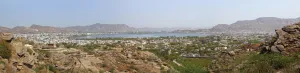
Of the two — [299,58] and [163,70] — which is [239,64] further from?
[163,70]

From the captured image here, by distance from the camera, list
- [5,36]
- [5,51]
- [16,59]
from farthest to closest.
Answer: [5,36] < [16,59] < [5,51]

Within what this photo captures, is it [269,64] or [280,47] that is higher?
[280,47]

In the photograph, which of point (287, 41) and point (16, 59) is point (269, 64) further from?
point (16, 59)

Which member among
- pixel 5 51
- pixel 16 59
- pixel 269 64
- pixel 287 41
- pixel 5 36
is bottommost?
pixel 269 64

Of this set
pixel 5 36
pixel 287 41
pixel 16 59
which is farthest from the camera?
pixel 287 41

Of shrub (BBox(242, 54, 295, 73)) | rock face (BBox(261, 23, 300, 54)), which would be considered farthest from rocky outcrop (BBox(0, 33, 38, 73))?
rock face (BBox(261, 23, 300, 54))

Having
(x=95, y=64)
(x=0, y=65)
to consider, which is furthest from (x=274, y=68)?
(x=0, y=65)

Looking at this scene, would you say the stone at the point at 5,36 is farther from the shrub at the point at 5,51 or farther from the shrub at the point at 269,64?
the shrub at the point at 269,64

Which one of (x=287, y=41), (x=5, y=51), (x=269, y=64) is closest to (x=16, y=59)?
(x=5, y=51)

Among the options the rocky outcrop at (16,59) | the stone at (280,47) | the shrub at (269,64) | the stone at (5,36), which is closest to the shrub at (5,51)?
the rocky outcrop at (16,59)
